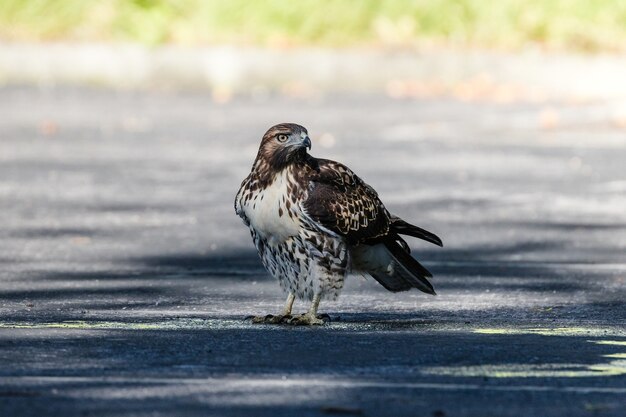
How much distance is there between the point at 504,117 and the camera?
2372cm

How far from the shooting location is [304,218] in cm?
821

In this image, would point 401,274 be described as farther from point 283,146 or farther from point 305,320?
point 283,146

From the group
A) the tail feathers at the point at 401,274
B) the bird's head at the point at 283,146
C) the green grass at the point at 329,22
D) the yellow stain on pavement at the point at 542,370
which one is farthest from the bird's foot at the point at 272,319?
the green grass at the point at 329,22

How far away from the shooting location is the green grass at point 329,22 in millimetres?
32656

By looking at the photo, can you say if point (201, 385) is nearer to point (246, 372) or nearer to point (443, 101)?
point (246, 372)

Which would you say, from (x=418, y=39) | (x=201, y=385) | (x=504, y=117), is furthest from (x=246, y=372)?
(x=418, y=39)

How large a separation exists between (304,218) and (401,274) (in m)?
0.89

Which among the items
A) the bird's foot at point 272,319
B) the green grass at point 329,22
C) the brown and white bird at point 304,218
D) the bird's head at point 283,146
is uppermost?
the green grass at point 329,22

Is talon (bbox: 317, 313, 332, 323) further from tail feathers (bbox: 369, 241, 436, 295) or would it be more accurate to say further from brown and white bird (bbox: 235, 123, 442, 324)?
tail feathers (bbox: 369, 241, 436, 295)

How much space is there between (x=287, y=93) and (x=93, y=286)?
54.7 feet

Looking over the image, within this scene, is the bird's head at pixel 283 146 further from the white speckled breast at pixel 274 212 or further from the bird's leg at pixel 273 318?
the bird's leg at pixel 273 318

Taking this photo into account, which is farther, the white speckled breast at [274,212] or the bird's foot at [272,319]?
the bird's foot at [272,319]

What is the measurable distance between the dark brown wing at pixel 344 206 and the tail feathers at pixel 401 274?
0.15 metres

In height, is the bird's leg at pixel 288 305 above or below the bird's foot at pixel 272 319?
above
